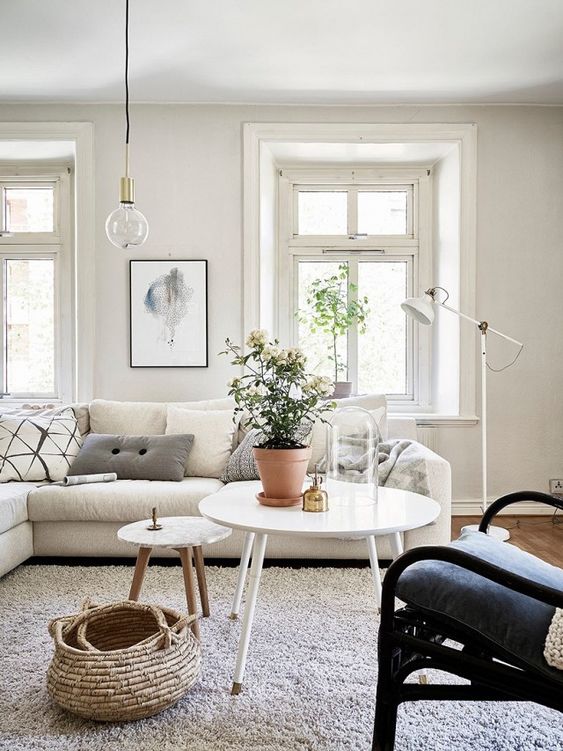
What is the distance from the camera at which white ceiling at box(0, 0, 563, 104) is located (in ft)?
11.2

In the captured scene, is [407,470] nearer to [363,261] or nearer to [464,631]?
[464,631]

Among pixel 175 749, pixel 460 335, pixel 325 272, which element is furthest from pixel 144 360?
pixel 175 749

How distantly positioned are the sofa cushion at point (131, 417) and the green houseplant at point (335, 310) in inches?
49.0

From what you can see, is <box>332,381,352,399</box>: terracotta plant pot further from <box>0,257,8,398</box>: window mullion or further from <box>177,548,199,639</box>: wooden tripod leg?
<box>0,257,8,398</box>: window mullion

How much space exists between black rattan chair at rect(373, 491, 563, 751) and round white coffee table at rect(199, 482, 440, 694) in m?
0.28

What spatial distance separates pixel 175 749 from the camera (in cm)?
179

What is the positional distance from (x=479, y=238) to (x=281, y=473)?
3060 millimetres

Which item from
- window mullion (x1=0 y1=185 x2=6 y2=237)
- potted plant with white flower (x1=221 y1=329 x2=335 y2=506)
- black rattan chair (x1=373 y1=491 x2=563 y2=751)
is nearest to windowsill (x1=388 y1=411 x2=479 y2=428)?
potted plant with white flower (x1=221 y1=329 x2=335 y2=506)

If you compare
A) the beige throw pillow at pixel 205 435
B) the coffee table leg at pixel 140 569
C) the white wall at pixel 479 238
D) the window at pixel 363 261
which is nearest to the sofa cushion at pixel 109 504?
the beige throw pillow at pixel 205 435

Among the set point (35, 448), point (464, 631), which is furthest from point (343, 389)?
point (464, 631)

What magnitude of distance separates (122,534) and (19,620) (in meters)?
0.58

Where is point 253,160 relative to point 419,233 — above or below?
above

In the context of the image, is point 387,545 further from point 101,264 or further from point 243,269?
point 101,264

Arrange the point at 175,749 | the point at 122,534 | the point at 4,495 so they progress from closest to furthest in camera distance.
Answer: the point at 175,749, the point at 122,534, the point at 4,495
